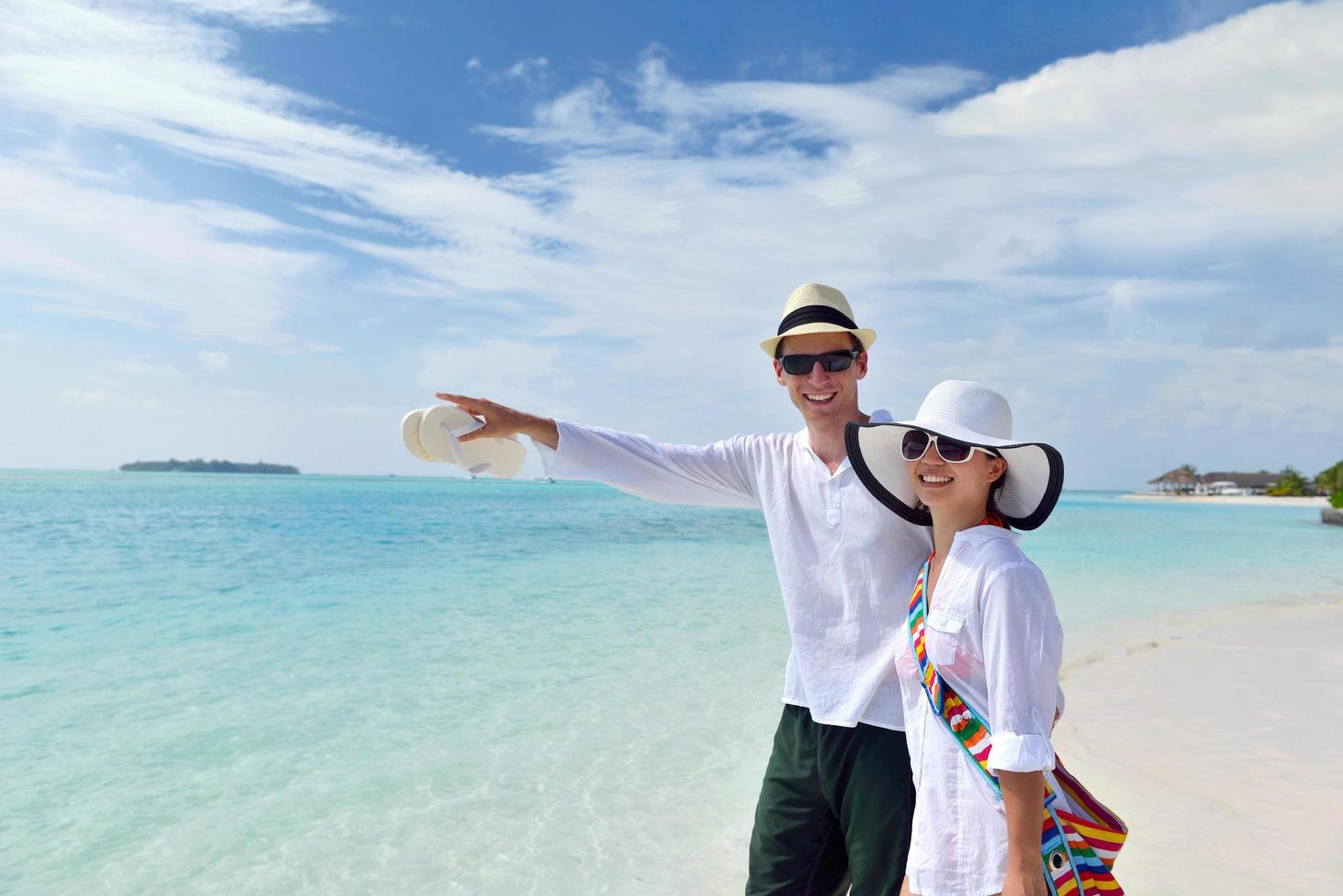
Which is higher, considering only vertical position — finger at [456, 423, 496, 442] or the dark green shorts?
finger at [456, 423, 496, 442]

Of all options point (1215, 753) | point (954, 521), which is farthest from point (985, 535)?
point (1215, 753)

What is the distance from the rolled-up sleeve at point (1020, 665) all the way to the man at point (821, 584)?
0.44 metres

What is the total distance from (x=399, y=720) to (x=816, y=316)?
526cm

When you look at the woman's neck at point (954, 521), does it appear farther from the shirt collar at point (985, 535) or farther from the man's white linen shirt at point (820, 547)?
the man's white linen shirt at point (820, 547)

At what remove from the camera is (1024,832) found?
142cm

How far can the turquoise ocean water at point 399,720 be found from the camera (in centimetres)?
409

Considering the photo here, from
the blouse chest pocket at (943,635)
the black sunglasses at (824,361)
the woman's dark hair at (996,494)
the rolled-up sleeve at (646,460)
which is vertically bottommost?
the blouse chest pocket at (943,635)

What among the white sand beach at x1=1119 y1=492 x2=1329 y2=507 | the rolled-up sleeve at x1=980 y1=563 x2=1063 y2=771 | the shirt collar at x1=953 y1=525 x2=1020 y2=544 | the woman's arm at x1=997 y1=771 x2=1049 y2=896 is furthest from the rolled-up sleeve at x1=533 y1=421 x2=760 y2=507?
the white sand beach at x1=1119 y1=492 x2=1329 y2=507

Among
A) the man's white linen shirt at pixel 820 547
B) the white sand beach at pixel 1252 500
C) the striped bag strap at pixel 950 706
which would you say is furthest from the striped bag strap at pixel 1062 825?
the white sand beach at pixel 1252 500

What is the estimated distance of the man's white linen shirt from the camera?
6.40ft

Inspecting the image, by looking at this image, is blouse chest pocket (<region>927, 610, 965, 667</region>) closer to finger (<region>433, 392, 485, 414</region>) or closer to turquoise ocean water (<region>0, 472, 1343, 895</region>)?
finger (<region>433, 392, 485, 414</region>)

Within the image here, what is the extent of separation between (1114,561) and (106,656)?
18.0m

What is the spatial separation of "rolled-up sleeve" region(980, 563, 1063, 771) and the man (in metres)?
0.44

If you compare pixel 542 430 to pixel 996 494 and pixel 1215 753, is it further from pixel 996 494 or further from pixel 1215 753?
Answer: pixel 1215 753
